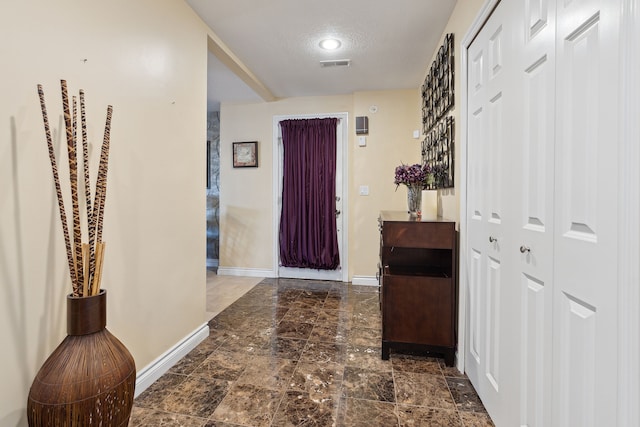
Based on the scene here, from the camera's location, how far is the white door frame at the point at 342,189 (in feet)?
12.7

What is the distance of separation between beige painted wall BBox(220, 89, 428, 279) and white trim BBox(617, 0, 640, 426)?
2987mm

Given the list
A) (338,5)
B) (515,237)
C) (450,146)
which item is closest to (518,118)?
(515,237)

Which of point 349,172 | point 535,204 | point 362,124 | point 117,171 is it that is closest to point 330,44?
point 362,124

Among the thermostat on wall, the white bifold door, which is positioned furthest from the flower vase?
the thermostat on wall

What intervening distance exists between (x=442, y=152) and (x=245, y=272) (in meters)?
3.00

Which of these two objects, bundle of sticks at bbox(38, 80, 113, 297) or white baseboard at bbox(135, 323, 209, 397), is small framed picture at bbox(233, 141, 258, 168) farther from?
bundle of sticks at bbox(38, 80, 113, 297)

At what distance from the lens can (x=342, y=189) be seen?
390 centimetres

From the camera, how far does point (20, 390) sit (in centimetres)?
110

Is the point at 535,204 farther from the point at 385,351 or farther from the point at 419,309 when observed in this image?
the point at 385,351

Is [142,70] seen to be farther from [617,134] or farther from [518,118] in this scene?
[617,134]

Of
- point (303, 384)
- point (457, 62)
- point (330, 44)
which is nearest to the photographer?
point (303, 384)

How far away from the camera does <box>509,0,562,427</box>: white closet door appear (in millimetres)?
966

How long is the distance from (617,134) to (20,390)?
2015mm

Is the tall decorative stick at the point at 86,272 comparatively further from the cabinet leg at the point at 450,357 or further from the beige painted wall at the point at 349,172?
the beige painted wall at the point at 349,172
